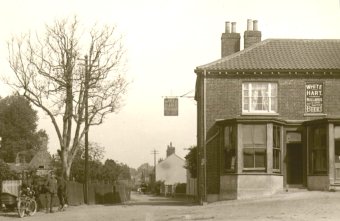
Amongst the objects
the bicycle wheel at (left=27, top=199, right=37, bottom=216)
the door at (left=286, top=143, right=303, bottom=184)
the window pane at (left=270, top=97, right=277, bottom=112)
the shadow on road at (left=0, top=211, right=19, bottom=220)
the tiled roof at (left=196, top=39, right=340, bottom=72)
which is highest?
the tiled roof at (left=196, top=39, right=340, bottom=72)

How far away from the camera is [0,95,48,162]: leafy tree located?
95438 mm

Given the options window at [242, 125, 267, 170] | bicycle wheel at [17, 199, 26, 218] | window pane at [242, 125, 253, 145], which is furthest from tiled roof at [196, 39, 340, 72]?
bicycle wheel at [17, 199, 26, 218]

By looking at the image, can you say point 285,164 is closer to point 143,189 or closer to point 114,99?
point 114,99

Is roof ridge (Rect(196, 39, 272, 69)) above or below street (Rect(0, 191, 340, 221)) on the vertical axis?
above

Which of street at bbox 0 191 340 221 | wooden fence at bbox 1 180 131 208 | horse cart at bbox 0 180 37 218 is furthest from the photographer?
wooden fence at bbox 1 180 131 208

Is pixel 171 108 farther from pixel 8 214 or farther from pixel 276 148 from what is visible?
pixel 8 214

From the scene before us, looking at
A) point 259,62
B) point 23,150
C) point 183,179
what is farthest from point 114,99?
point 183,179

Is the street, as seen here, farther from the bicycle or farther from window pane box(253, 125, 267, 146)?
window pane box(253, 125, 267, 146)

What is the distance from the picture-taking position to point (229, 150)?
32156 mm

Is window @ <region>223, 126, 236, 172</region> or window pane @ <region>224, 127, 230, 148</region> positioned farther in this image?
window pane @ <region>224, 127, 230, 148</region>

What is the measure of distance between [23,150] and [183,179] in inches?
1092

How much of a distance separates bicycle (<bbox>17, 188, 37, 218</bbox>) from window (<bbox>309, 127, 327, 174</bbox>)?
14.7 metres

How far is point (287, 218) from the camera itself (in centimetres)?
1806

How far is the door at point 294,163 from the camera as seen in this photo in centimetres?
3328
